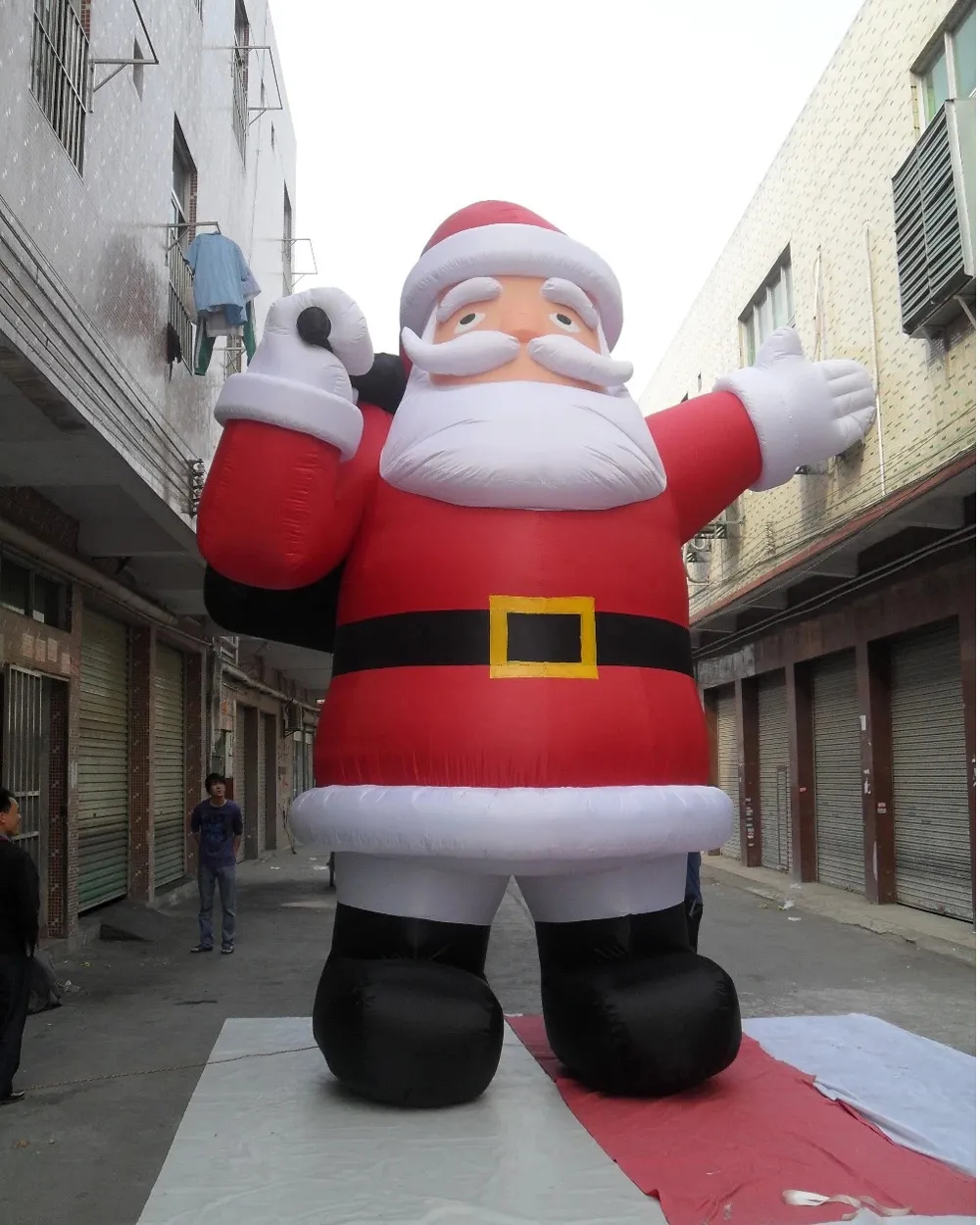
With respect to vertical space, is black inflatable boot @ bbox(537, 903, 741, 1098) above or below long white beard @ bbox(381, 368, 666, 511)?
below

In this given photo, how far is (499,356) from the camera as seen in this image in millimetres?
3990

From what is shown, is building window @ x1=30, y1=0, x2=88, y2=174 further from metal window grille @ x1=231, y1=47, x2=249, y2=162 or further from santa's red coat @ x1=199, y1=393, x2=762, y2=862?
metal window grille @ x1=231, y1=47, x2=249, y2=162

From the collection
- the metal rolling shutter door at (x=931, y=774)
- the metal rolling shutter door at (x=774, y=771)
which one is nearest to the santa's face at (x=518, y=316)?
the metal rolling shutter door at (x=931, y=774)

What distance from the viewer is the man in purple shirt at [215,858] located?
863 cm

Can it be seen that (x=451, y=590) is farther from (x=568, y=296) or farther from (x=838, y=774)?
(x=838, y=774)

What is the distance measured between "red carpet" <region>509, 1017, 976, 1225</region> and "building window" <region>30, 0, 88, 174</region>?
5.17m

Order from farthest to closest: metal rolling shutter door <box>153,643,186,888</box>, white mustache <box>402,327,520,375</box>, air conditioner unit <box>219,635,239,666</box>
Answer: air conditioner unit <box>219,635,239,666</box> < metal rolling shutter door <box>153,643,186,888</box> < white mustache <box>402,327,520,375</box>

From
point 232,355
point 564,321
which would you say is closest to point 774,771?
point 232,355

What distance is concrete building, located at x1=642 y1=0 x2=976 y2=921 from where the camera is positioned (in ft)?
30.2

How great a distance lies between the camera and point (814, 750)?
13.2 metres

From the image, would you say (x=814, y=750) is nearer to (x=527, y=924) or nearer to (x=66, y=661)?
(x=527, y=924)

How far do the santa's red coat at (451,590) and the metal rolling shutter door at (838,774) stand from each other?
8.47 m

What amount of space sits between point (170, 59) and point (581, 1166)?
27.7 feet

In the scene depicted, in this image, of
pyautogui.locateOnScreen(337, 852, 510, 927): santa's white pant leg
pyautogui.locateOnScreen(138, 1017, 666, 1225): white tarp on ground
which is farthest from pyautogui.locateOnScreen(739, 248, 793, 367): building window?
pyautogui.locateOnScreen(138, 1017, 666, 1225): white tarp on ground
